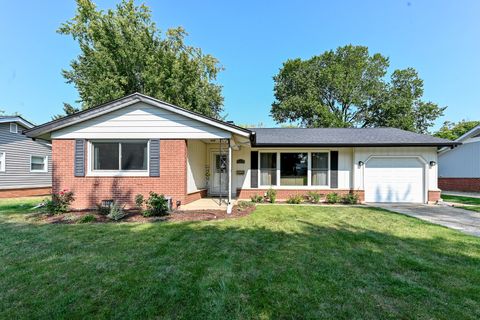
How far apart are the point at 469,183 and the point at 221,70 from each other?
25.3 m

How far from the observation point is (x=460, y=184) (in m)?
17.3

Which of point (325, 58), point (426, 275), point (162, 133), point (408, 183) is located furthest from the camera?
point (325, 58)

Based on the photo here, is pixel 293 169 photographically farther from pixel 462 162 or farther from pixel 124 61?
pixel 124 61

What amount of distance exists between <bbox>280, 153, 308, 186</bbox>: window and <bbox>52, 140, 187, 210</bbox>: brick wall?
5214mm

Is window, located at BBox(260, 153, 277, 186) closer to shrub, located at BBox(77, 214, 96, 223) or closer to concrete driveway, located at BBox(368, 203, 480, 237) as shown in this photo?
concrete driveway, located at BBox(368, 203, 480, 237)

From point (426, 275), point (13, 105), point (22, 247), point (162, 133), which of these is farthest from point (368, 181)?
point (13, 105)

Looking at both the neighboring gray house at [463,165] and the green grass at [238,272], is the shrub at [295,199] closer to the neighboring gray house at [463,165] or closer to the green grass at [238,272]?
the green grass at [238,272]

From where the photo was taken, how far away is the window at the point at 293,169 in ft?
38.7

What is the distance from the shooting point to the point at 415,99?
28469mm

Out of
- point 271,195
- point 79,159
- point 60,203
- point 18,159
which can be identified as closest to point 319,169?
point 271,195

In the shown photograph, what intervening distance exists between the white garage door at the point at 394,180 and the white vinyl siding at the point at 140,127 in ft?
24.1

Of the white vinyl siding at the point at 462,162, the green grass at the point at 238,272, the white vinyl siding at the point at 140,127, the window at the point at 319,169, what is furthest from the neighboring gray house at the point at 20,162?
the white vinyl siding at the point at 462,162

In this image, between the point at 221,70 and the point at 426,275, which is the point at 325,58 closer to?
the point at 221,70

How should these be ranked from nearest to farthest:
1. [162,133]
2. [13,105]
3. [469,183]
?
[162,133] < [469,183] < [13,105]
